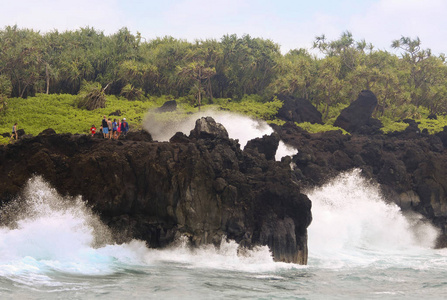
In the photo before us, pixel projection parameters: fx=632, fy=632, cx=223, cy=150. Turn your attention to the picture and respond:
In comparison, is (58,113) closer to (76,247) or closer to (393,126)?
(76,247)

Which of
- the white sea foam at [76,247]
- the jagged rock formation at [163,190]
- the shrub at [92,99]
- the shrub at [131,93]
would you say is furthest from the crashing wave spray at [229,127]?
the white sea foam at [76,247]

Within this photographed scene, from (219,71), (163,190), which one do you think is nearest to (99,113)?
(219,71)

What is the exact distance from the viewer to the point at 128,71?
1902 inches

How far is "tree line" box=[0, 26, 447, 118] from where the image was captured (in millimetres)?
47375

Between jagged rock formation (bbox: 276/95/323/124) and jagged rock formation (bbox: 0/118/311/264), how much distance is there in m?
21.9

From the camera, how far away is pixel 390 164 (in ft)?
115

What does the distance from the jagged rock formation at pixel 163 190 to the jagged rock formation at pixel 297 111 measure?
2192 centimetres

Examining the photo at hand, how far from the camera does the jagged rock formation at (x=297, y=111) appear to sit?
153 ft

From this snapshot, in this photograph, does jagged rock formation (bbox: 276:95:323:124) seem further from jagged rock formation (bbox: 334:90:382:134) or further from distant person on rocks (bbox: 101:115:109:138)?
distant person on rocks (bbox: 101:115:109:138)

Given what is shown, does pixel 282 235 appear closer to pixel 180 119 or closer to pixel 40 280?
pixel 40 280

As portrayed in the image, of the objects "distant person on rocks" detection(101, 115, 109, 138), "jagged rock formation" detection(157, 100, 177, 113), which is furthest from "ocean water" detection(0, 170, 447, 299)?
"jagged rock formation" detection(157, 100, 177, 113)

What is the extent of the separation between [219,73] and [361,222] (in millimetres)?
24674

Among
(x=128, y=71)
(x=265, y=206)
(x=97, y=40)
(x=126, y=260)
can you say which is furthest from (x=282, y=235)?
(x=97, y=40)

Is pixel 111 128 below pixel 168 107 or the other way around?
below
